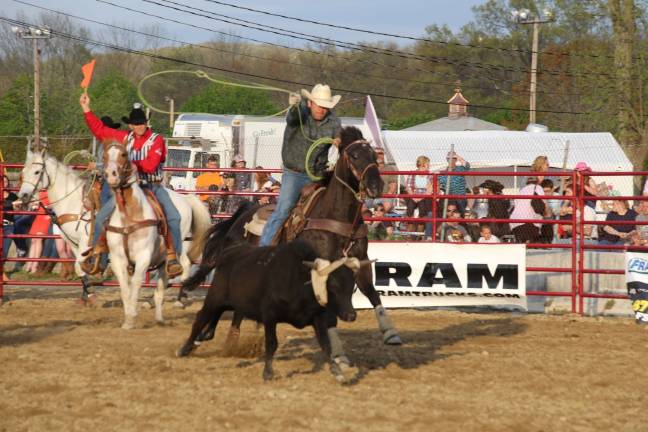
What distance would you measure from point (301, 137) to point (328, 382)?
2.57m

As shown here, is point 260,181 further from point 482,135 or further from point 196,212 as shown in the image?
point 482,135

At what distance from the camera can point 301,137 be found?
30.4ft

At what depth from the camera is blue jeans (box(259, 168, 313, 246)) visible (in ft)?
30.6

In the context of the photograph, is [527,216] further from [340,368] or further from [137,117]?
[340,368]

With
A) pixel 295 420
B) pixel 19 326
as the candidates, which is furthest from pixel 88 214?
pixel 295 420

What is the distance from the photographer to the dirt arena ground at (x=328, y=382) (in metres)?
6.35

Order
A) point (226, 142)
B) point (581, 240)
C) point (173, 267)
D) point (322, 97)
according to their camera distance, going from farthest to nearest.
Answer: point (226, 142), point (581, 240), point (173, 267), point (322, 97)

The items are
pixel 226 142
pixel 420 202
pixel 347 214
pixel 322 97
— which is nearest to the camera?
pixel 347 214

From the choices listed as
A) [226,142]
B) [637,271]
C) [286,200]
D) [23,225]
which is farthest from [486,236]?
[226,142]

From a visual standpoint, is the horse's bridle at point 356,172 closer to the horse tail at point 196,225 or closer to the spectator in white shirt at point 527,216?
the horse tail at point 196,225

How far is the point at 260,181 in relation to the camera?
601 inches

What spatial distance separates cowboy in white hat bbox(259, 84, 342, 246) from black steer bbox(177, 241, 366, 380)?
1.31 meters

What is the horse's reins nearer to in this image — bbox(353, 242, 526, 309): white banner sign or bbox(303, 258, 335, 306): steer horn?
bbox(353, 242, 526, 309): white banner sign

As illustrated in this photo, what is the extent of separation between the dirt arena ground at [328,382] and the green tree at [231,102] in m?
44.1
